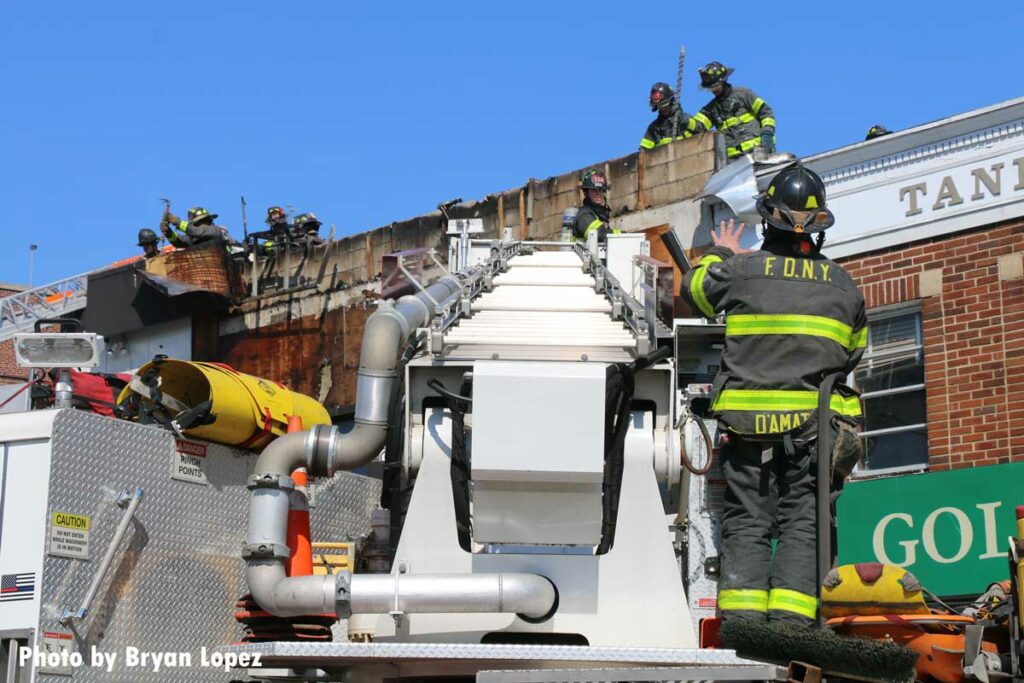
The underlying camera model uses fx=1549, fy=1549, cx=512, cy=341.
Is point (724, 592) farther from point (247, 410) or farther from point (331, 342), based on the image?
point (331, 342)

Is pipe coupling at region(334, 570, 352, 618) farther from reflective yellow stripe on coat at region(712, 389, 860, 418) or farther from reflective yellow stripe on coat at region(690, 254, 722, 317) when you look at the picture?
reflective yellow stripe on coat at region(690, 254, 722, 317)

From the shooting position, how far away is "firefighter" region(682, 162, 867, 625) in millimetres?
6590

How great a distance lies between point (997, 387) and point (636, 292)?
4594mm

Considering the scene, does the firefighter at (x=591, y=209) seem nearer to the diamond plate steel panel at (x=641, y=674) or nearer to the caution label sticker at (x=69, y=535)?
the caution label sticker at (x=69, y=535)

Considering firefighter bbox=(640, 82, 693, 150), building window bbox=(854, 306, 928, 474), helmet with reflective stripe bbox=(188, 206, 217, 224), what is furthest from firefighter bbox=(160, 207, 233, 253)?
building window bbox=(854, 306, 928, 474)

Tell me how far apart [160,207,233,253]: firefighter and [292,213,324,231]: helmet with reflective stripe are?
89cm

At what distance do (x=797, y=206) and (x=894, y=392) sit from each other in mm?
5813

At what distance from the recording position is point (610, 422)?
673 centimetres

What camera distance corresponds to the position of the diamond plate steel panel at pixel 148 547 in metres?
6.85

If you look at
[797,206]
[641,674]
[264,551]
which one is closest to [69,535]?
[264,551]

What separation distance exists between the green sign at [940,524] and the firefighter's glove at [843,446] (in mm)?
4303

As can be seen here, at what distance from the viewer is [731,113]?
15.1 m

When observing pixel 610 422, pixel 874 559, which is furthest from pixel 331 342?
pixel 610 422

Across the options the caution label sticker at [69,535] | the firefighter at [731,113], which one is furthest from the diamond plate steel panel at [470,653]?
the firefighter at [731,113]
